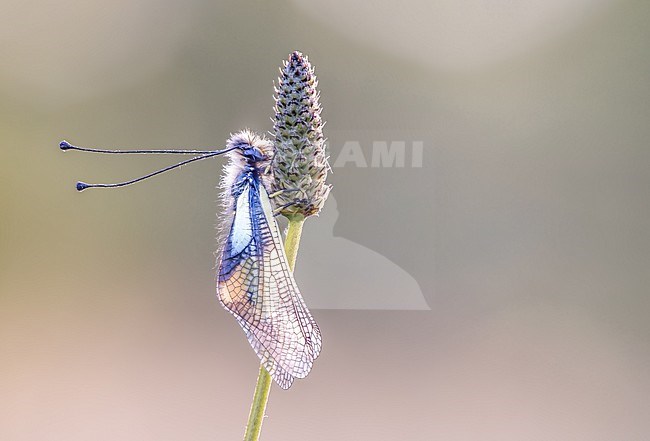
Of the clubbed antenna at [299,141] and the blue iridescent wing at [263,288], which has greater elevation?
the clubbed antenna at [299,141]

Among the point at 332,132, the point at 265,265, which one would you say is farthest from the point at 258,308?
the point at 332,132

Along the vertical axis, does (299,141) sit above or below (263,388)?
above
